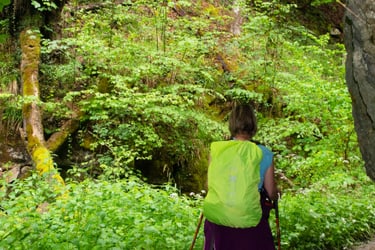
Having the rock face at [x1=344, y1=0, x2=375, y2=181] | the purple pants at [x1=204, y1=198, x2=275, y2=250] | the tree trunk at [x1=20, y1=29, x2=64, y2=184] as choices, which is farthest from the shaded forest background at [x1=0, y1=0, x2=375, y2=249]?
the rock face at [x1=344, y1=0, x2=375, y2=181]

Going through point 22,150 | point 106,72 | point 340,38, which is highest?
point 340,38

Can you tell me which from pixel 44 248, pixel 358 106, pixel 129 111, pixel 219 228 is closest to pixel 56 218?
pixel 44 248

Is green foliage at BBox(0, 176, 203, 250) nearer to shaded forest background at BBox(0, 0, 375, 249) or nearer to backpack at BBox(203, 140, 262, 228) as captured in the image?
shaded forest background at BBox(0, 0, 375, 249)

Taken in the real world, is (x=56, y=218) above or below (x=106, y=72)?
below

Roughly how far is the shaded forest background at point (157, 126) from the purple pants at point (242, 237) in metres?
1.09

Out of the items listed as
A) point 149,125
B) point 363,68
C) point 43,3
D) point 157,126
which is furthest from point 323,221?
point 43,3

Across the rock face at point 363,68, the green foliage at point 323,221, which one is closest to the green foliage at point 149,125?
the green foliage at point 323,221

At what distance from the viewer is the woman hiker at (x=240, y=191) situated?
2664 mm

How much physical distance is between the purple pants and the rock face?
4.50ft

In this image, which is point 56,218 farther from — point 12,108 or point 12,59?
point 12,59

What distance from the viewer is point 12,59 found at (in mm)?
9977

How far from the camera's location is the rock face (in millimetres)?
3377

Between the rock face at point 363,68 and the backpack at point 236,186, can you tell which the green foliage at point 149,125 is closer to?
the rock face at point 363,68

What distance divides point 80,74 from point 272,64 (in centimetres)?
512
